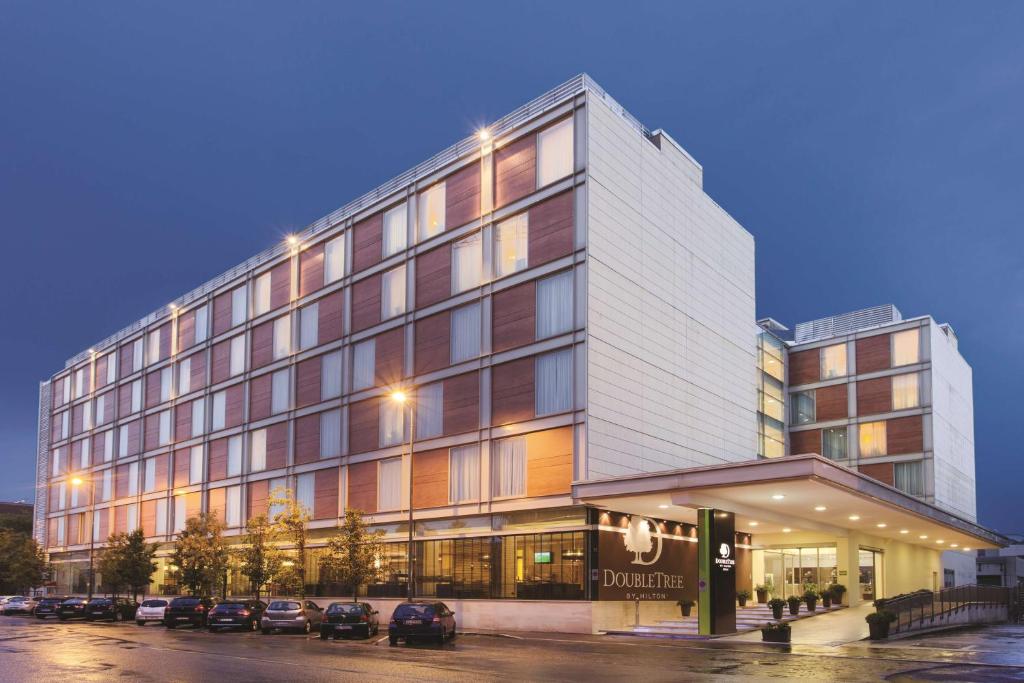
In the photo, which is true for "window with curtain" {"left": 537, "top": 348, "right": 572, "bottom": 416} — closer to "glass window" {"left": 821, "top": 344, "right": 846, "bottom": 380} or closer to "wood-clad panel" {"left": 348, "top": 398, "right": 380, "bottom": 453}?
"wood-clad panel" {"left": 348, "top": 398, "right": 380, "bottom": 453}

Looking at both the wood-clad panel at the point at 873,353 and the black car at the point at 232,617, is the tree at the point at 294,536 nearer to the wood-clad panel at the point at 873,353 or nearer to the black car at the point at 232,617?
the black car at the point at 232,617

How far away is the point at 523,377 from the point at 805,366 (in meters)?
44.4

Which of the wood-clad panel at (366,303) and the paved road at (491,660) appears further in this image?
the wood-clad panel at (366,303)

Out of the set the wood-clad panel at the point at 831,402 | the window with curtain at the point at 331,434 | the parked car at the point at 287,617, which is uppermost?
the wood-clad panel at the point at 831,402

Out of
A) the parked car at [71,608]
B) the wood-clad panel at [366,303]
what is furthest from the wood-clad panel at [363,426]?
the parked car at [71,608]

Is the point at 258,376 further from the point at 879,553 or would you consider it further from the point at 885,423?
the point at 885,423

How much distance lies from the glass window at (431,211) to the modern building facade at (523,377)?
12cm

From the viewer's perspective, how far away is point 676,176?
5209cm

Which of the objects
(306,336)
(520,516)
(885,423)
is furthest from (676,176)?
(885,423)

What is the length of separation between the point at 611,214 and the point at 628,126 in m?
5.07

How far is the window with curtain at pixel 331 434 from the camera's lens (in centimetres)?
5694

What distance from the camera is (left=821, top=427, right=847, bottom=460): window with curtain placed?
79.5 meters

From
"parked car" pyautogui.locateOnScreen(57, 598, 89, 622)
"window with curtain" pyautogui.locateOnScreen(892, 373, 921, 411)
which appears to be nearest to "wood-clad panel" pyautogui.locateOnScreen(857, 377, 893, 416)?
"window with curtain" pyautogui.locateOnScreen(892, 373, 921, 411)

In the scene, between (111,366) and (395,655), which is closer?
(395,655)
